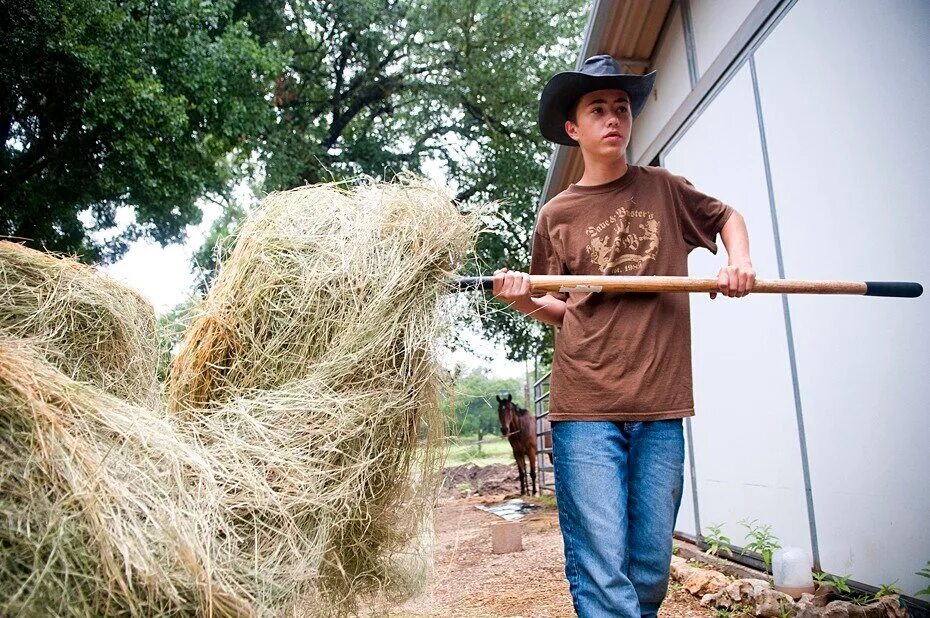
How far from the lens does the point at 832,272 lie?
2.82 m

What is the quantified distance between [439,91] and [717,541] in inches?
433

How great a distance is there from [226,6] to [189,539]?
8457 millimetres

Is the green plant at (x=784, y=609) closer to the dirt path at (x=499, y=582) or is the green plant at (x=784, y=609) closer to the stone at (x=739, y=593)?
the stone at (x=739, y=593)

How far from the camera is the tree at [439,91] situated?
12859 millimetres

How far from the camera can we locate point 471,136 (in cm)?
1473

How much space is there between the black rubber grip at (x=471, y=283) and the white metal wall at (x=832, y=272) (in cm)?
142

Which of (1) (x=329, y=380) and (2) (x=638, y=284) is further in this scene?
(2) (x=638, y=284)

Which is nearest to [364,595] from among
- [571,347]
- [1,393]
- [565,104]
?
[571,347]

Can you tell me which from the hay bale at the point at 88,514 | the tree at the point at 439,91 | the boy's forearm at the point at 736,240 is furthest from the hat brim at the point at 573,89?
the tree at the point at 439,91

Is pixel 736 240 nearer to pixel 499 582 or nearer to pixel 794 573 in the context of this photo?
pixel 794 573

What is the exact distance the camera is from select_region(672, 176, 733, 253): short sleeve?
2.21m

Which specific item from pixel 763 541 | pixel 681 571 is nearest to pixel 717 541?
pixel 681 571

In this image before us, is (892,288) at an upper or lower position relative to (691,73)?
lower

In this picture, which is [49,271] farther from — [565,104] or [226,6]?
[226,6]
